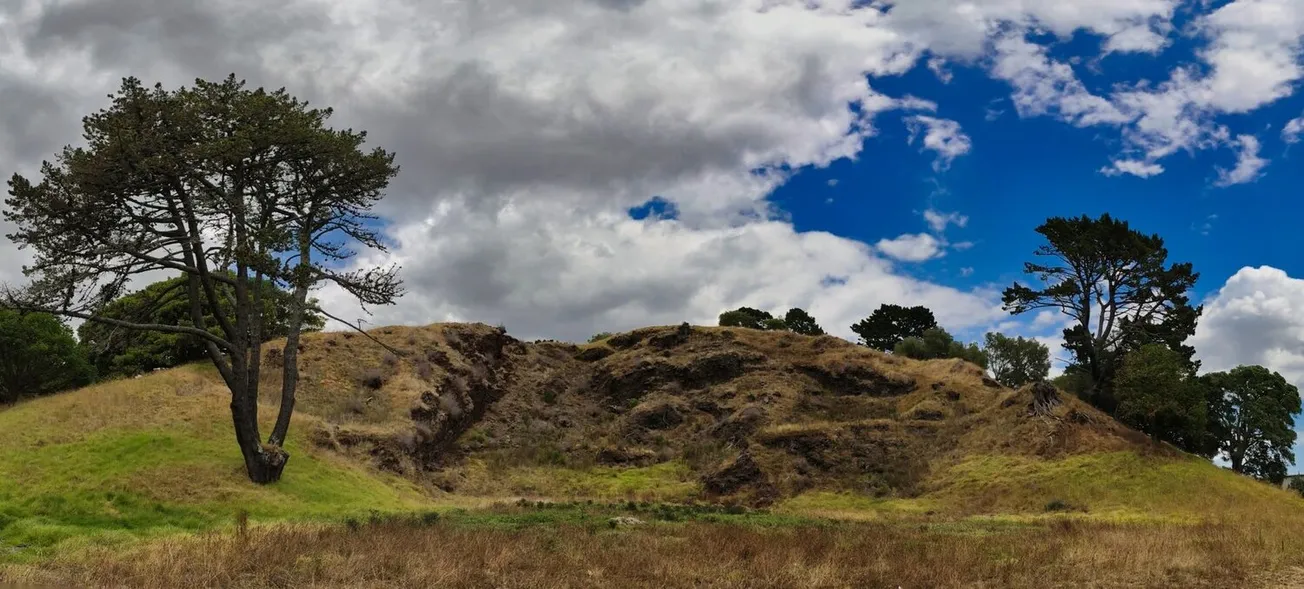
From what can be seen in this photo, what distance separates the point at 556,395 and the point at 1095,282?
40.4 meters

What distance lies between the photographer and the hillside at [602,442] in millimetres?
27156

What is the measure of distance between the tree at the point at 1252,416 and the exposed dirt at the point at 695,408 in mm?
23650

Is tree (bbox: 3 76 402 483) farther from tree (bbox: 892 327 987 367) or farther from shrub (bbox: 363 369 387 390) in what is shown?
tree (bbox: 892 327 987 367)

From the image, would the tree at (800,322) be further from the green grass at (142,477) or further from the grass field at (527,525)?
the green grass at (142,477)

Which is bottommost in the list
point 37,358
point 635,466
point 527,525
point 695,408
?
point 527,525

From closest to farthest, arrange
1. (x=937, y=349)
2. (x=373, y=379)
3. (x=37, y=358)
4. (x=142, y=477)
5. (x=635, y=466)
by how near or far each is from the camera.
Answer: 1. (x=142, y=477)
2. (x=37, y=358)
3. (x=373, y=379)
4. (x=635, y=466)
5. (x=937, y=349)

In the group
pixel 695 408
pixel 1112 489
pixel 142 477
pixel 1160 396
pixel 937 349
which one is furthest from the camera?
pixel 937 349

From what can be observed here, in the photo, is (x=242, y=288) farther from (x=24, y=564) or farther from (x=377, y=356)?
(x=377, y=356)

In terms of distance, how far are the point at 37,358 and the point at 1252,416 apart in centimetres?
8815

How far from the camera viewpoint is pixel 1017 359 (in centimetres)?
8081

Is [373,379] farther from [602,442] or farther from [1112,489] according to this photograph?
[1112,489]

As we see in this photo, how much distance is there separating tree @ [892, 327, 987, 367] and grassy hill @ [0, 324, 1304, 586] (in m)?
16.9

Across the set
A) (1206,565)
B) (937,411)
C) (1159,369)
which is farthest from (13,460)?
(1159,369)

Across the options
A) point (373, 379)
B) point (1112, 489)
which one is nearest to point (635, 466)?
point (373, 379)
